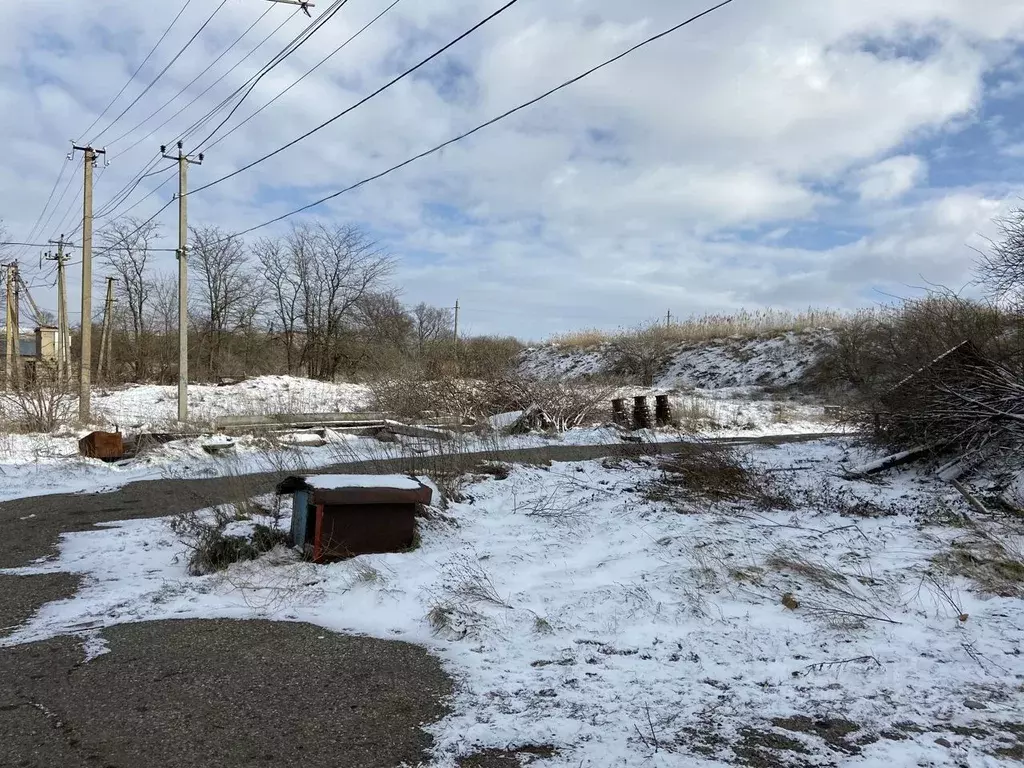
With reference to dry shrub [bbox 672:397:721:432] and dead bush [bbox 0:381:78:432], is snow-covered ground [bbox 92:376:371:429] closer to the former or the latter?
dead bush [bbox 0:381:78:432]

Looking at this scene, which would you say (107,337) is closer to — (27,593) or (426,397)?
(426,397)

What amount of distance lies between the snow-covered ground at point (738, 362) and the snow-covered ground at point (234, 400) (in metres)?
9.70

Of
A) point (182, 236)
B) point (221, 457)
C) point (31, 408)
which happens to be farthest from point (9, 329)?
point (221, 457)

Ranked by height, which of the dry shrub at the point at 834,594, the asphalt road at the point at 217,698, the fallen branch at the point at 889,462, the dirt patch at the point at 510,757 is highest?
the fallen branch at the point at 889,462

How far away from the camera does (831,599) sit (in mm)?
4793

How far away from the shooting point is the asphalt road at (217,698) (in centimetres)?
315

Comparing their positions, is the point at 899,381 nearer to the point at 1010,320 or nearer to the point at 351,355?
the point at 1010,320

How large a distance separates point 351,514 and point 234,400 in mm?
21280

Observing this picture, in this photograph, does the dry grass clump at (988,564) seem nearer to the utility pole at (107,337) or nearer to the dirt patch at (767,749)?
the dirt patch at (767,749)

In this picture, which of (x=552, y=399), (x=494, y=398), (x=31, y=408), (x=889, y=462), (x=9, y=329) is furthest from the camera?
(x=9, y=329)

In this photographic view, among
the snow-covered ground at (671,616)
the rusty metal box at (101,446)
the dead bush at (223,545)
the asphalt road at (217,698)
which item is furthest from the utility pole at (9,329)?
the asphalt road at (217,698)

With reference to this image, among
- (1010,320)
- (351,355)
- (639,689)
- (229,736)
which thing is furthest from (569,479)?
(351,355)

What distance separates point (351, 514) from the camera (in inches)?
243

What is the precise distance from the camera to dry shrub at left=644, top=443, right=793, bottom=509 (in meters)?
8.07
